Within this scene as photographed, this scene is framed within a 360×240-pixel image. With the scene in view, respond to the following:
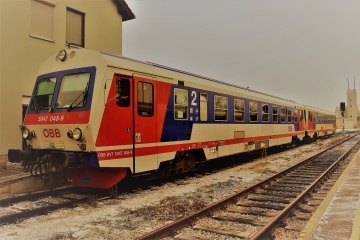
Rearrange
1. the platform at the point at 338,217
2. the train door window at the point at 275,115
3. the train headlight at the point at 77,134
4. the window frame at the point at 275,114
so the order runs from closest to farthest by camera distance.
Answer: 1. the platform at the point at 338,217
2. the train headlight at the point at 77,134
3. the window frame at the point at 275,114
4. the train door window at the point at 275,115

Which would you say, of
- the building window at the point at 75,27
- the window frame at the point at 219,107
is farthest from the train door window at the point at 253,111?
the building window at the point at 75,27

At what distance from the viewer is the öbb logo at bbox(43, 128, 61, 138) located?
7.23 m

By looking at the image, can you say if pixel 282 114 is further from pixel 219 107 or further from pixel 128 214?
pixel 128 214

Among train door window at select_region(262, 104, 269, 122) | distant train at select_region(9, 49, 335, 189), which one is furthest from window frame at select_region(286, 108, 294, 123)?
distant train at select_region(9, 49, 335, 189)

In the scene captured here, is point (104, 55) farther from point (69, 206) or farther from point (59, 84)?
point (69, 206)

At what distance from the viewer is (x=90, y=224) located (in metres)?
5.70

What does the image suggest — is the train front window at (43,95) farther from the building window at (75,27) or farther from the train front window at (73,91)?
the building window at (75,27)

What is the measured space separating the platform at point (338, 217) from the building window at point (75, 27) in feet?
38.0

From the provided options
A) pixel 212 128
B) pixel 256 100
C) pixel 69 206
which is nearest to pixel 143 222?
pixel 69 206

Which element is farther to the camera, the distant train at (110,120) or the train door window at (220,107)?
the train door window at (220,107)

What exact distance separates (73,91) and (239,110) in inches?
291

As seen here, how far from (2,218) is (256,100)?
37.3ft

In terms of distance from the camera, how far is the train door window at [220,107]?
11.3 m

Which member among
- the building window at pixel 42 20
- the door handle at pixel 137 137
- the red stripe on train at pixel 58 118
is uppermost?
the building window at pixel 42 20
